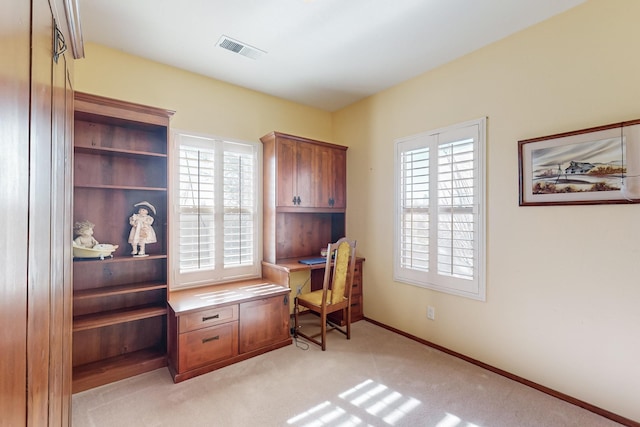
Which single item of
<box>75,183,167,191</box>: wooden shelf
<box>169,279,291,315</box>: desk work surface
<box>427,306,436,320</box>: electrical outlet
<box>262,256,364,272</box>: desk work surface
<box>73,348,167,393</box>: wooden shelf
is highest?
<box>75,183,167,191</box>: wooden shelf

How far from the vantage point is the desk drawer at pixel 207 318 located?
94.2 inches

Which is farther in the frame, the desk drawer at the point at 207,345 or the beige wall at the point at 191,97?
the beige wall at the point at 191,97

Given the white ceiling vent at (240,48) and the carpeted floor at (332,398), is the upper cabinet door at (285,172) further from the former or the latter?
the carpeted floor at (332,398)

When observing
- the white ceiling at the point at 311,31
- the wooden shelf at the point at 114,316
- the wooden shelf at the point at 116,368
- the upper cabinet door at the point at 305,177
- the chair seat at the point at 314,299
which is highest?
the white ceiling at the point at 311,31

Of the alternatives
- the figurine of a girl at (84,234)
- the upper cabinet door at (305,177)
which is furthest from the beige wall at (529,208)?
the figurine of a girl at (84,234)

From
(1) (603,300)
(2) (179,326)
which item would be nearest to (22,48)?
(2) (179,326)

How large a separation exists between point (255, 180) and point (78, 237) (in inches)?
71.1

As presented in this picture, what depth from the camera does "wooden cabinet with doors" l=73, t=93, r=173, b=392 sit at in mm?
2301

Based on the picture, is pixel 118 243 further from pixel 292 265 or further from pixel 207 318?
pixel 292 265

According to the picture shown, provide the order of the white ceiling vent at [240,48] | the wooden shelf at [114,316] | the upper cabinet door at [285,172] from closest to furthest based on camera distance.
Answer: the wooden shelf at [114,316]
the white ceiling vent at [240,48]
the upper cabinet door at [285,172]

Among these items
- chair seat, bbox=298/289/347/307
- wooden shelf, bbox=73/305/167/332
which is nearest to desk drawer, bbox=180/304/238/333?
wooden shelf, bbox=73/305/167/332

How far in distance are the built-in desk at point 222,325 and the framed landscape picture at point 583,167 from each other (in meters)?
2.53

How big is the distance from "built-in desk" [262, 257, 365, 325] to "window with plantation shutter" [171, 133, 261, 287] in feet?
0.98

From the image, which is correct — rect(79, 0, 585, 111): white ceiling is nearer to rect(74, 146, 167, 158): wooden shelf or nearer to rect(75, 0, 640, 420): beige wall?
rect(75, 0, 640, 420): beige wall
